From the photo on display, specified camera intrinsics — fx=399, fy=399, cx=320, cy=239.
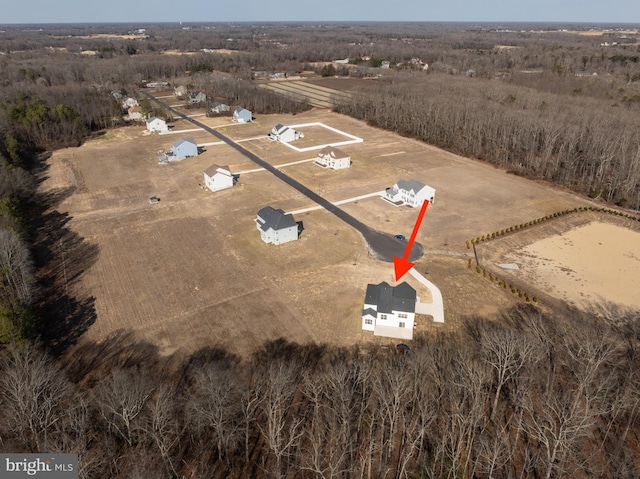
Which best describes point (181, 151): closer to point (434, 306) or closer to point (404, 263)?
point (404, 263)

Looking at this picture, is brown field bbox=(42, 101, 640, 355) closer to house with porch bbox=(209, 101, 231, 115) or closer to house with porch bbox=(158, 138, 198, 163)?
house with porch bbox=(158, 138, 198, 163)

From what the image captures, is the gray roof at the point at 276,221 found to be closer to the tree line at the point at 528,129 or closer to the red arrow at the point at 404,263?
the red arrow at the point at 404,263

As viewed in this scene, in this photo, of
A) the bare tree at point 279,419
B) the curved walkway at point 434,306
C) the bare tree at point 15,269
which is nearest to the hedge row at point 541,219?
the curved walkway at point 434,306

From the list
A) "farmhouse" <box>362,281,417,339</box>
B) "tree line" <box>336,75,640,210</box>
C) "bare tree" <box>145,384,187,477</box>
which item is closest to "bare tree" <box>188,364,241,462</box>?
"bare tree" <box>145,384,187,477</box>

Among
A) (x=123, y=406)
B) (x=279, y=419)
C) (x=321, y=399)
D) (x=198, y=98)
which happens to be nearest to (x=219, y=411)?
(x=279, y=419)

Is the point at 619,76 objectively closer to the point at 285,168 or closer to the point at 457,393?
the point at 285,168
